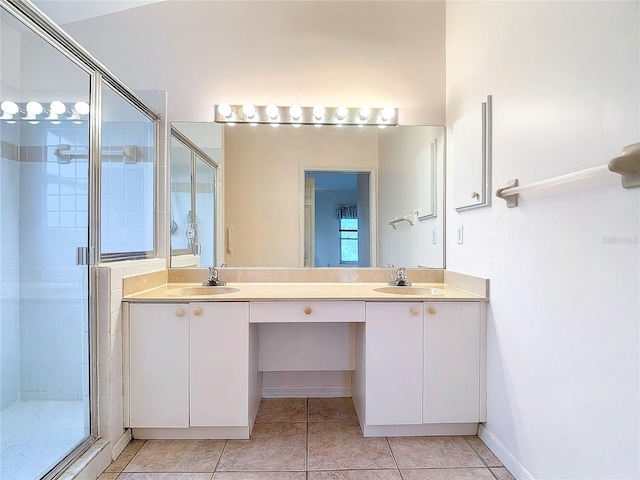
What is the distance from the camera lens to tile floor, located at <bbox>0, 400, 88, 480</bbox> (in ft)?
4.89

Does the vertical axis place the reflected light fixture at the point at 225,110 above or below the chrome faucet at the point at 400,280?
above

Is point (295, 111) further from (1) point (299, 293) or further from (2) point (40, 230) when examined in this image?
(2) point (40, 230)

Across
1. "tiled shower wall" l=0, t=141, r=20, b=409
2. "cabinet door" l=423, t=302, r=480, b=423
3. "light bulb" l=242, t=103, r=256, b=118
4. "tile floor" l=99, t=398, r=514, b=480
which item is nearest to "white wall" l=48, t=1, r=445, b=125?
"light bulb" l=242, t=103, r=256, b=118

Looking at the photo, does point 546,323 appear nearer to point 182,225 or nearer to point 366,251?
point 366,251

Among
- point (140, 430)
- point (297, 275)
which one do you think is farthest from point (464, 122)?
point (140, 430)

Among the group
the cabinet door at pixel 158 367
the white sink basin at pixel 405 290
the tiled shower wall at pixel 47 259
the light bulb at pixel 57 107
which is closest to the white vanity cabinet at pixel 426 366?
the white sink basin at pixel 405 290

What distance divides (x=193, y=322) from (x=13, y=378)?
1.14 m

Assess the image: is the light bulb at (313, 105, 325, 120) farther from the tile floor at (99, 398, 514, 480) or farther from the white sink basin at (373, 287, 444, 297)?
the tile floor at (99, 398, 514, 480)

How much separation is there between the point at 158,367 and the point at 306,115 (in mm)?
1711

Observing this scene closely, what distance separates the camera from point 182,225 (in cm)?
224

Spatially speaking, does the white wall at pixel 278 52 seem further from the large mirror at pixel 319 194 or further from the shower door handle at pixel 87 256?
the shower door handle at pixel 87 256

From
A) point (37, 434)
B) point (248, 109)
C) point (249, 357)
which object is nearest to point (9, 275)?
point (37, 434)

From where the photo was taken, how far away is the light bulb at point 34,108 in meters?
2.00

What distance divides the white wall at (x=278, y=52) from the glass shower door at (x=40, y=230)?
41 cm
